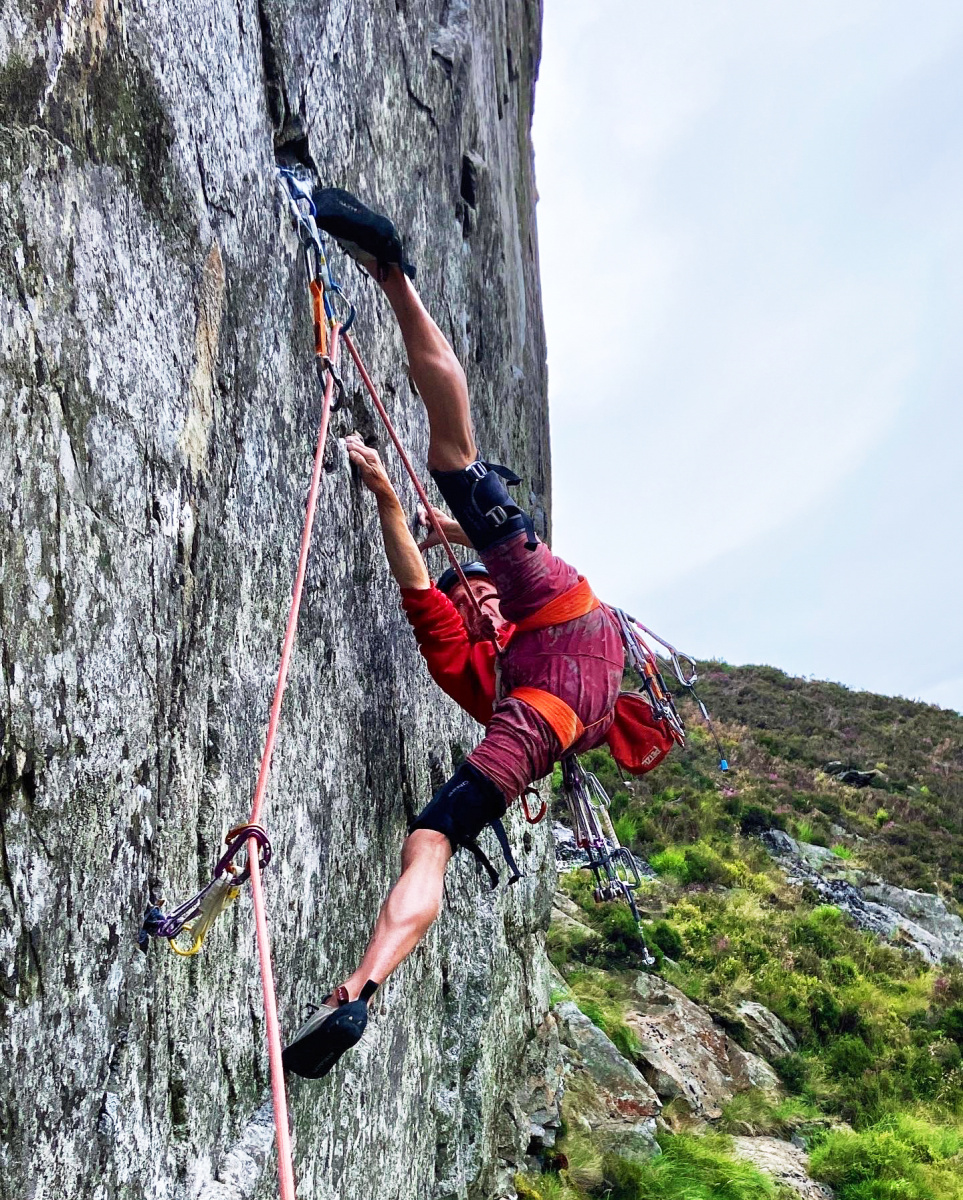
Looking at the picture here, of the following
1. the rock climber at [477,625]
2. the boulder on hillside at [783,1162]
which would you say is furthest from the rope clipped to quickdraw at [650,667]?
the boulder on hillside at [783,1162]

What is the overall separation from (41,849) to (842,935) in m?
12.4

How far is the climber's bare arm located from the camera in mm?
4078

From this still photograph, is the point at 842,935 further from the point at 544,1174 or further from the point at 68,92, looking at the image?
the point at 68,92

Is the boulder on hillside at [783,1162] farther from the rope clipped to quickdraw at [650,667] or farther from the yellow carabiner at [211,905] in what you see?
the yellow carabiner at [211,905]

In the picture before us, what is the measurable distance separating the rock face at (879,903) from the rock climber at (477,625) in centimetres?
1073

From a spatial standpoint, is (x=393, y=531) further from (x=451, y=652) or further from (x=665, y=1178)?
(x=665, y=1178)

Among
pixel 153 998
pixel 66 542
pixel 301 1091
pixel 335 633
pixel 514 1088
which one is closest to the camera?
pixel 66 542

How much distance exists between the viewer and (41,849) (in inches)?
77.9

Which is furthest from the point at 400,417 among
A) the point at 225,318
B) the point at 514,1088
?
the point at 514,1088

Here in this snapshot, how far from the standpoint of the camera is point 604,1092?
311 inches

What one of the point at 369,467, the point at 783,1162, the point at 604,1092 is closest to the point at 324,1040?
the point at 369,467

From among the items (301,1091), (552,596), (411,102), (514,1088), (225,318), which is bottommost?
(514,1088)

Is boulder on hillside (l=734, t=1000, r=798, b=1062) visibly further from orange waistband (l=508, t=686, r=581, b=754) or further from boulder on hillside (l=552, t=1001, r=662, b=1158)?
orange waistband (l=508, t=686, r=581, b=754)

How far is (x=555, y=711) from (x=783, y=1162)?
6.34m
